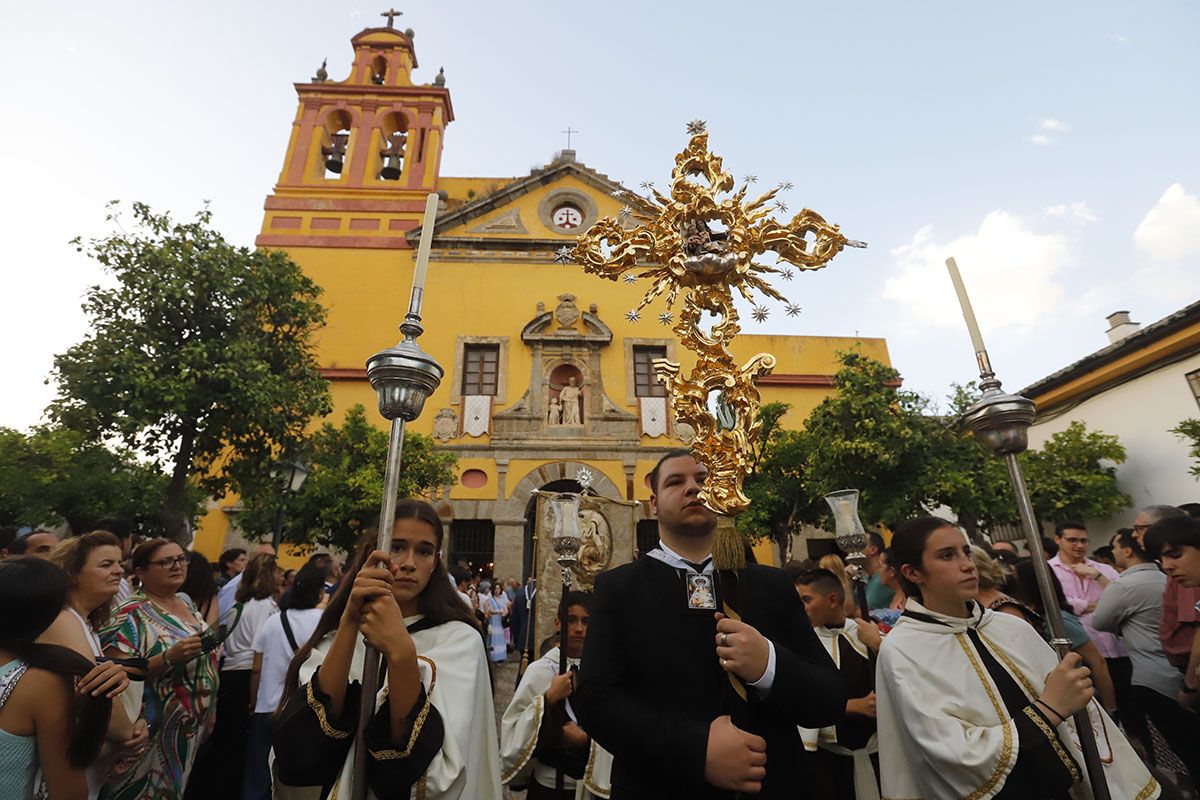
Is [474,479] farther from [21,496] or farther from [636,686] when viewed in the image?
[636,686]

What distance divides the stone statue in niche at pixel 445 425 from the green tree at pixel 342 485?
5.39 feet

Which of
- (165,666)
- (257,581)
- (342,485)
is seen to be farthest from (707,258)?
(342,485)

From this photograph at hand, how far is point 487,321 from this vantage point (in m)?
18.2

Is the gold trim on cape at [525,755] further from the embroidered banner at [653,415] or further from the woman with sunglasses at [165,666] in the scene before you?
the embroidered banner at [653,415]

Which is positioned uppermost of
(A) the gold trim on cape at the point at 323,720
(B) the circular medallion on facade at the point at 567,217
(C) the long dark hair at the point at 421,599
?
(B) the circular medallion on facade at the point at 567,217

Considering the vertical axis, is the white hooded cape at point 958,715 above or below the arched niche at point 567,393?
below

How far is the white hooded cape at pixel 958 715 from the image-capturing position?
220cm

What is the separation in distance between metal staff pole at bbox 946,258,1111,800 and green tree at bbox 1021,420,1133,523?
12310mm

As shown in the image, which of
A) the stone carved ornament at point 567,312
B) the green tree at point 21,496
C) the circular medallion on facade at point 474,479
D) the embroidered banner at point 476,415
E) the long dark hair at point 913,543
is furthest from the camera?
the stone carved ornament at point 567,312

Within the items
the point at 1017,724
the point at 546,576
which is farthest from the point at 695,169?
the point at 546,576

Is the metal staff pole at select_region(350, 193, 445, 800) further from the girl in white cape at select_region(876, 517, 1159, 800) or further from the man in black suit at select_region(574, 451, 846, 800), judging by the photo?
the girl in white cape at select_region(876, 517, 1159, 800)

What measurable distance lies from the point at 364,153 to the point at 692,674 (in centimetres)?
2186

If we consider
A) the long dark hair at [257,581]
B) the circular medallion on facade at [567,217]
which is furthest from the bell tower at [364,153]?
the long dark hair at [257,581]

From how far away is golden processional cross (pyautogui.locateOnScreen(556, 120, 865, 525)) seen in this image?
2385 millimetres
